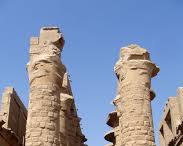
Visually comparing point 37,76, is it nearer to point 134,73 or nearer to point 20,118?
point 134,73

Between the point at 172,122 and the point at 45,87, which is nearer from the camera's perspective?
the point at 45,87

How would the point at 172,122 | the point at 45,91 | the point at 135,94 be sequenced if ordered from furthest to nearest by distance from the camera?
the point at 172,122
the point at 135,94
the point at 45,91

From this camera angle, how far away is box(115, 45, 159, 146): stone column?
1575 centimetres

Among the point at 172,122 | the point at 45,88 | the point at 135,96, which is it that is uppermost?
the point at 172,122

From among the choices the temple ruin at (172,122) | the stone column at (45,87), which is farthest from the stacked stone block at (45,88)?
the temple ruin at (172,122)

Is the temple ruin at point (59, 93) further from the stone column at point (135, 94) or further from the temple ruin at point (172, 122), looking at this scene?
the temple ruin at point (172, 122)

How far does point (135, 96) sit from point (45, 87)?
11.3 feet

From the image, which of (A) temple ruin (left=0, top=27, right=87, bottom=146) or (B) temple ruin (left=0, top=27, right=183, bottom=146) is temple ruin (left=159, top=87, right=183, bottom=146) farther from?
(A) temple ruin (left=0, top=27, right=87, bottom=146)

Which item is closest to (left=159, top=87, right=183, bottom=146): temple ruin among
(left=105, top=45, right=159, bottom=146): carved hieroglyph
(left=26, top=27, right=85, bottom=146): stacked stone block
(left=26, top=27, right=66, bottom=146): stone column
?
(left=105, top=45, right=159, bottom=146): carved hieroglyph

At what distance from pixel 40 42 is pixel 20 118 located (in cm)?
834

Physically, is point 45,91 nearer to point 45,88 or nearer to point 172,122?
point 45,88

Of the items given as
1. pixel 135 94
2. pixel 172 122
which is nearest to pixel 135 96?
pixel 135 94

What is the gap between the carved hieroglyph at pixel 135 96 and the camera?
1576 centimetres

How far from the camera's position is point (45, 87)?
15.9 metres
